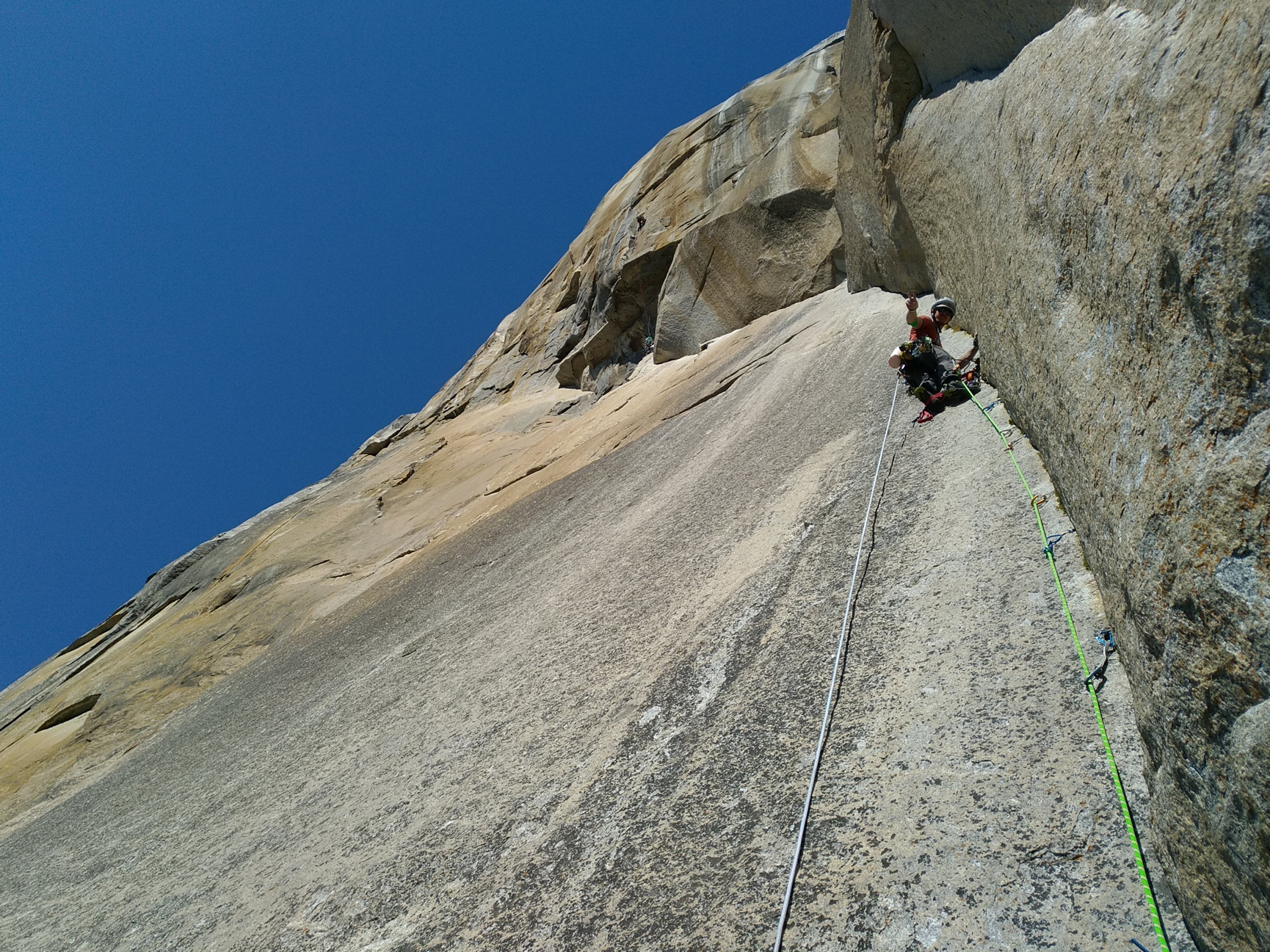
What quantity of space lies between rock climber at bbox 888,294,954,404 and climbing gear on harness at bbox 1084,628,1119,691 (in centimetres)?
356

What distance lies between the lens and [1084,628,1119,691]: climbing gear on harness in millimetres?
3365

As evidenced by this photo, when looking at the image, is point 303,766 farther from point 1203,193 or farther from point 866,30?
point 866,30

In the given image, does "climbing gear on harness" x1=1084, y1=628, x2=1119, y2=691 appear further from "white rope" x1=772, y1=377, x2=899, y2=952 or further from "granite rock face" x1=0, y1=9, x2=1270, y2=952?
"white rope" x1=772, y1=377, x2=899, y2=952

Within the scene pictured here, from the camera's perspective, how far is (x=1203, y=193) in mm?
2430

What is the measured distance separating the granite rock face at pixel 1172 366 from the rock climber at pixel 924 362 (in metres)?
2.02

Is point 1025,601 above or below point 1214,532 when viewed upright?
below

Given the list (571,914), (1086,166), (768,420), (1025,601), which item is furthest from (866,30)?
(571,914)

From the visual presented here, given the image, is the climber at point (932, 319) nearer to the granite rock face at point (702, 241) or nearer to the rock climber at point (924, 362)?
the rock climber at point (924, 362)

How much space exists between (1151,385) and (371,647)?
Answer: 6.67 metres

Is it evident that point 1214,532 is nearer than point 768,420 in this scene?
Yes

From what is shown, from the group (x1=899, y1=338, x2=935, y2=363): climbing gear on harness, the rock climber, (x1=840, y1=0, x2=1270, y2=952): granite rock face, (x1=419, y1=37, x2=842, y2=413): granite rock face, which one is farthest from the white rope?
(x1=419, y1=37, x2=842, y2=413): granite rock face

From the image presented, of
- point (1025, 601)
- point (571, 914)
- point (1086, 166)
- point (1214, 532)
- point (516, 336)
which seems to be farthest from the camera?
point (516, 336)

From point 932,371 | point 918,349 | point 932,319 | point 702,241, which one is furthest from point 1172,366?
point 702,241

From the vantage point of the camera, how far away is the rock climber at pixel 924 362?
23.3ft
